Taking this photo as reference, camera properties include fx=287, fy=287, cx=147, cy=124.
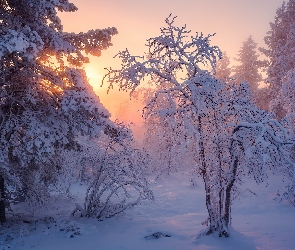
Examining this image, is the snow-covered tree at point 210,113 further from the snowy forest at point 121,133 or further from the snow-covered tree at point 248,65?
the snow-covered tree at point 248,65

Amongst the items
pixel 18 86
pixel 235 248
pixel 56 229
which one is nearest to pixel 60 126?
pixel 18 86

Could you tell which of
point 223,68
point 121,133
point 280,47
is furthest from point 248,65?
point 121,133

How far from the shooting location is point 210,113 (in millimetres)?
8523

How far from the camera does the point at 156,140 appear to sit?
33375 mm

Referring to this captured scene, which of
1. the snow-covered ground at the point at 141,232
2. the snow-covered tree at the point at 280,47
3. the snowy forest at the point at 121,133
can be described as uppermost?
the snow-covered tree at the point at 280,47

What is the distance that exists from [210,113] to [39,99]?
592cm

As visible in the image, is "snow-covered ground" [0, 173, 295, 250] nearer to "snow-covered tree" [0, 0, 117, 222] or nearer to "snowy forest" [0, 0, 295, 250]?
"snowy forest" [0, 0, 295, 250]

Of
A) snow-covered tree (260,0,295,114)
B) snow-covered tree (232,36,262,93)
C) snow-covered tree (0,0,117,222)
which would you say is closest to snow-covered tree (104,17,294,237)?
snow-covered tree (0,0,117,222)

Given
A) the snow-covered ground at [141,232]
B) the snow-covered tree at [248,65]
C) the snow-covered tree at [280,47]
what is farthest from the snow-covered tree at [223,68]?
the snow-covered ground at [141,232]

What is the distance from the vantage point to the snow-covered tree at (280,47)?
22.3m

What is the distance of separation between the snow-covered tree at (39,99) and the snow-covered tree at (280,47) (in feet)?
51.0

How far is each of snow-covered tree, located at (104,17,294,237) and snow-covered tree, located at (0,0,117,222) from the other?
98.6 inches

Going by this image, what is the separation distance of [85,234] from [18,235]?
2.14m

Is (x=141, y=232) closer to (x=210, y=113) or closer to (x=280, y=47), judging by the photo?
(x=210, y=113)
